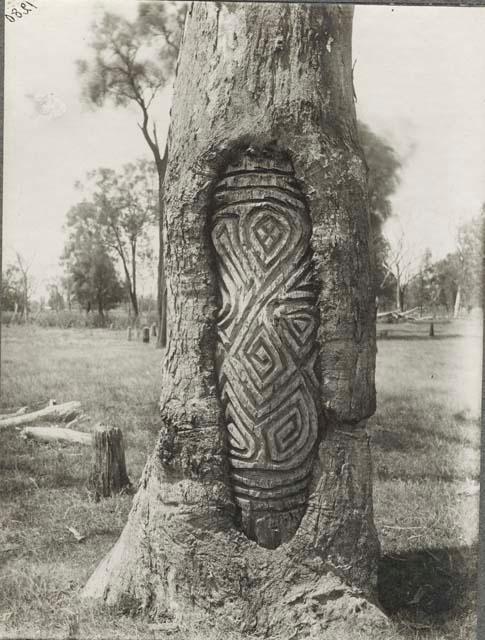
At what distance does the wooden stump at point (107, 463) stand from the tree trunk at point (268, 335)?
2.91 feet

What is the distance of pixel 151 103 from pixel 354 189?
1315mm

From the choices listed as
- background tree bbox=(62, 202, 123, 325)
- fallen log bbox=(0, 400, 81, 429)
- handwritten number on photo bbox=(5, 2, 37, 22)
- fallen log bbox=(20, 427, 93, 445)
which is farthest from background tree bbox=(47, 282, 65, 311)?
handwritten number on photo bbox=(5, 2, 37, 22)

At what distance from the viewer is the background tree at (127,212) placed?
3.39 m

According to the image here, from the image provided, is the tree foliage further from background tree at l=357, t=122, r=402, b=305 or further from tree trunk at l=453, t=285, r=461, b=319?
tree trunk at l=453, t=285, r=461, b=319

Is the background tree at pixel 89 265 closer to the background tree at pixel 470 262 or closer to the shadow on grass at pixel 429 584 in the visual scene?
the background tree at pixel 470 262

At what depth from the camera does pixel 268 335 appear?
272 cm

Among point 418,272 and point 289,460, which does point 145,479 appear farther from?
point 418,272

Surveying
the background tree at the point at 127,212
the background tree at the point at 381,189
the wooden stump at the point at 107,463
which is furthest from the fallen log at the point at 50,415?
the background tree at the point at 381,189

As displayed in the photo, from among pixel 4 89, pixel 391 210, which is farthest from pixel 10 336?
pixel 391 210

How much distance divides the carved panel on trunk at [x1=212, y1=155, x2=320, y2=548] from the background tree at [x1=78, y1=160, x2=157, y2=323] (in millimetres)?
880

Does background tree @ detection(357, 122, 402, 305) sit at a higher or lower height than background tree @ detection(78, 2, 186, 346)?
lower

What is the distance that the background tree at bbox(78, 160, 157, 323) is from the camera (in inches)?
134

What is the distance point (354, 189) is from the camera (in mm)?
2732

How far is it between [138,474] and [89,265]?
121 centimetres
